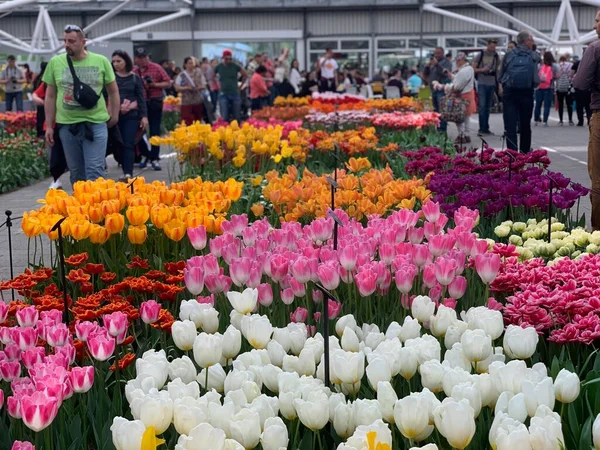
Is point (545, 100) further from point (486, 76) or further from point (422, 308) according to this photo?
point (422, 308)

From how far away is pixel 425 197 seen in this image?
5461 millimetres

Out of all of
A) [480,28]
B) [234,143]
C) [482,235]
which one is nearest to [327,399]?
[482,235]

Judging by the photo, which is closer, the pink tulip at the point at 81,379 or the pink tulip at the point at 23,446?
the pink tulip at the point at 23,446

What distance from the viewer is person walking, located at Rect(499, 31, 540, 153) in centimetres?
1227

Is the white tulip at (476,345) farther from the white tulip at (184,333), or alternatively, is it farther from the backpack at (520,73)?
the backpack at (520,73)

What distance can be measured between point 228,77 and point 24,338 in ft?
52.3

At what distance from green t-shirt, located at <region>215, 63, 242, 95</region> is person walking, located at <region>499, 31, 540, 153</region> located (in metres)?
6.88

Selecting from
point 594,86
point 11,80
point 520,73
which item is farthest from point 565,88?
point 594,86

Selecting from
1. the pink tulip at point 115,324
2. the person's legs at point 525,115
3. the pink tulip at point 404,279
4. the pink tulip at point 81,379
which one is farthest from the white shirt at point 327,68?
the pink tulip at point 81,379

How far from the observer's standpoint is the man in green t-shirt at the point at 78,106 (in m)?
7.58

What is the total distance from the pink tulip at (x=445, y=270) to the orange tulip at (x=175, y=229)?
4.69 feet

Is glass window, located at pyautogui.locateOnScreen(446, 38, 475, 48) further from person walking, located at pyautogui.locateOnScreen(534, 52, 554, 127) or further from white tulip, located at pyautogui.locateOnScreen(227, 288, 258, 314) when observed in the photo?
white tulip, located at pyautogui.locateOnScreen(227, 288, 258, 314)

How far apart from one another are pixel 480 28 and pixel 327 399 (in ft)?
130

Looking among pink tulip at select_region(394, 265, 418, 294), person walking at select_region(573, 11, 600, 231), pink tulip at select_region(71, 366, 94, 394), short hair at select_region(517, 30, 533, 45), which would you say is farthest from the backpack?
pink tulip at select_region(71, 366, 94, 394)
